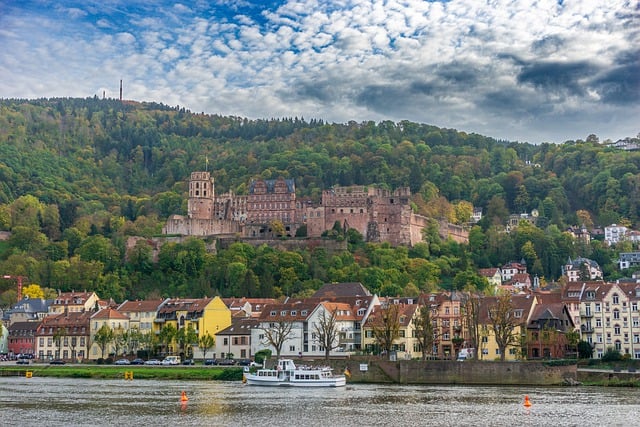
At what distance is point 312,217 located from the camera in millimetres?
169000

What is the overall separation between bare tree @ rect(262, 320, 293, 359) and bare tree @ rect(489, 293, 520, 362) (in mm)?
18630

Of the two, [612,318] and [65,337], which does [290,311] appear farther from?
[612,318]

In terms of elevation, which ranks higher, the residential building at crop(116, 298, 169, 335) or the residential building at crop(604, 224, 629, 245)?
the residential building at crop(604, 224, 629, 245)

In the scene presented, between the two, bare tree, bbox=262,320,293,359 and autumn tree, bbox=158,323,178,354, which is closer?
bare tree, bbox=262,320,293,359

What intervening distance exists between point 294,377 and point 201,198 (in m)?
116

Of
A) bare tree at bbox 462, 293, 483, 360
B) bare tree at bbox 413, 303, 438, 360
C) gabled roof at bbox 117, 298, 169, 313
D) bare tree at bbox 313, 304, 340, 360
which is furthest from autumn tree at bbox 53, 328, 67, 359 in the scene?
bare tree at bbox 462, 293, 483, 360

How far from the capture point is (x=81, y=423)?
51500 millimetres

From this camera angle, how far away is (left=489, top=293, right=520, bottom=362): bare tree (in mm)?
78375

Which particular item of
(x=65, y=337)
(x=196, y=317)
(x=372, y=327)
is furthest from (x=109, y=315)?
(x=372, y=327)

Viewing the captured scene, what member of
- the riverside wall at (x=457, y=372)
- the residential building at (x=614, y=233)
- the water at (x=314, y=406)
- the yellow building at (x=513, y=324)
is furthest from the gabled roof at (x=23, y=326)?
the residential building at (x=614, y=233)

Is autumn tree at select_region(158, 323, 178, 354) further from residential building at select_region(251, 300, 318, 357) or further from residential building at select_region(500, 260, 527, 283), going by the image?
residential building at select_region(500, 260, 527, 283)

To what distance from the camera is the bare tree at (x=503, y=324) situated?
78.4 meters

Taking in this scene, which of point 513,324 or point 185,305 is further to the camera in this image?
point 185,305

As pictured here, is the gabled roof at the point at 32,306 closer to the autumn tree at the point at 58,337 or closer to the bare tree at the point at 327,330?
the autumn tree at the point at 58,337
